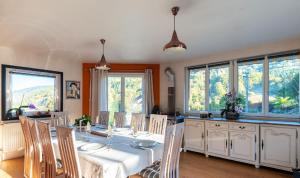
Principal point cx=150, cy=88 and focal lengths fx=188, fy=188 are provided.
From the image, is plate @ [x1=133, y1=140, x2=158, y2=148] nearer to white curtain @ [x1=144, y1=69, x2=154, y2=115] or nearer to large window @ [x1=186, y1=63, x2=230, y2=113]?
large window @ [x1=186, y1=63, x2=230, y2=113]

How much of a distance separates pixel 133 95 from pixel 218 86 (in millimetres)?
2281

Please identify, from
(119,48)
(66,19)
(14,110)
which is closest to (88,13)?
(66,19)

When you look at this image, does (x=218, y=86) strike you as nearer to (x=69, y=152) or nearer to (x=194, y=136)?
(x=194, y=136)

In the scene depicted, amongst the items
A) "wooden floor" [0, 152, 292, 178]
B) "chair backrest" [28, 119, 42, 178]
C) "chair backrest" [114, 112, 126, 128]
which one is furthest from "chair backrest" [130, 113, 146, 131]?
"chair backrest" [28, 119, 42, 178]

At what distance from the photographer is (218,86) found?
14.4 feet

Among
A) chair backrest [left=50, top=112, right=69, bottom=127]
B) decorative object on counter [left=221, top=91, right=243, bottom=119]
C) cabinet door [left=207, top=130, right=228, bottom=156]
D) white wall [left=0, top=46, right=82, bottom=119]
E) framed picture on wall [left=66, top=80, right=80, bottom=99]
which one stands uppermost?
white wall [left=0, top=46, right=82, bottom=119]

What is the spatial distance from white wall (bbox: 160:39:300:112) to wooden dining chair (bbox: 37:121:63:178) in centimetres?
313

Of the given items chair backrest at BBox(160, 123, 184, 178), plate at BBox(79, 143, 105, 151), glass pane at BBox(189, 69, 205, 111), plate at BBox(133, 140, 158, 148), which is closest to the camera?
chair backrest at BBox(160, 123, 184, 178)

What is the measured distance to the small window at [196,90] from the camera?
4.69 m

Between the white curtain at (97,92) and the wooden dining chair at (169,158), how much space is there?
3210 mm

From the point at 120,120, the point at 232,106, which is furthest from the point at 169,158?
the point at 232,106

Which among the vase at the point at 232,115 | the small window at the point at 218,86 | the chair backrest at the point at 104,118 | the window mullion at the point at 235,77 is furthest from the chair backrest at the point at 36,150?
the window mullion at the point at 235,77

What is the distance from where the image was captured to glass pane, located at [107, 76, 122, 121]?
5.28 meters

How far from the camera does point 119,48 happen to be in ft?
12.9
